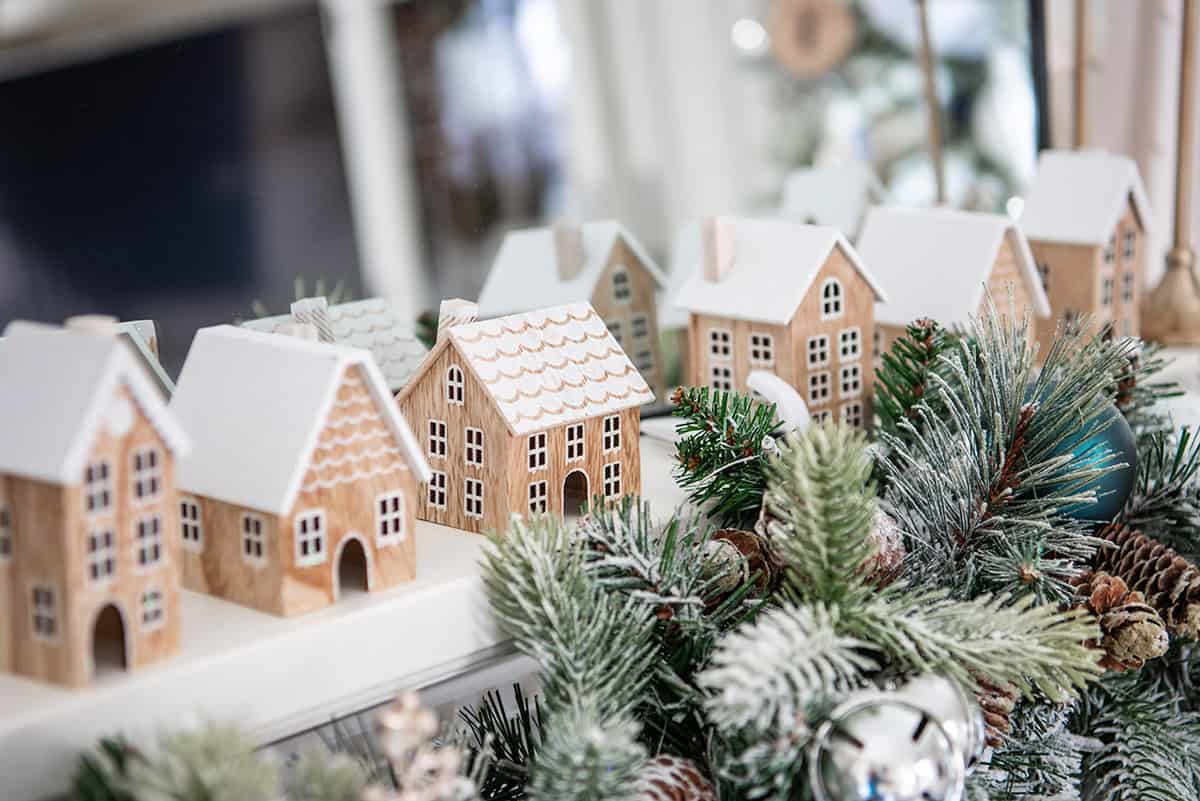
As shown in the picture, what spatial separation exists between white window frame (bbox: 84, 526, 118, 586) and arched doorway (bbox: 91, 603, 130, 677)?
2 cm

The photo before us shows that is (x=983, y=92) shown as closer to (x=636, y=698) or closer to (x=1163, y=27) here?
(x=1163, y=27)

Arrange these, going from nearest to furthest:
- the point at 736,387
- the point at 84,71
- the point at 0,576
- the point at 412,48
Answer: the point at 0,576 → the point at 736,387 → the point at 84,71 → the point at 412,48

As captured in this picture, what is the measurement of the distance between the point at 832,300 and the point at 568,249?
26cm

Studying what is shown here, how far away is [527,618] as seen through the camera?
26.6 inches

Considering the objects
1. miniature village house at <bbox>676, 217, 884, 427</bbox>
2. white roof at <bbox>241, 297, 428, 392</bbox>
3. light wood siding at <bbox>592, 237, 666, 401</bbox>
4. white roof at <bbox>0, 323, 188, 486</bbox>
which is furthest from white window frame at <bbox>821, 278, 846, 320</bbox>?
white roof at <bbox>0, 323, 188, 486</bbox>

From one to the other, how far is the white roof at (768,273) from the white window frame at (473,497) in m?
0.27

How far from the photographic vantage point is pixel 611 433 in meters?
0.81

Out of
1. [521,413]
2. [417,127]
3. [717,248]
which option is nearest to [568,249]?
[717,248]

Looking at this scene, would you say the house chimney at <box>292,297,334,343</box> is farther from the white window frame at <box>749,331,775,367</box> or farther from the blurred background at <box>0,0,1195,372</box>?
the blurred background at <box>0,0,1195,372</box>

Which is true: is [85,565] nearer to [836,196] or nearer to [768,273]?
[768,273]

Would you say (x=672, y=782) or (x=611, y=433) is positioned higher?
(x=611, y=433)

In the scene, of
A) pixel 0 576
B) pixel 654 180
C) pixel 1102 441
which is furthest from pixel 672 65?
pixel 0 576

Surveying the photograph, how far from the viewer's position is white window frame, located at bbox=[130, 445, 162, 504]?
0.59m

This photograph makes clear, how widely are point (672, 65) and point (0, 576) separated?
2.65 meters
